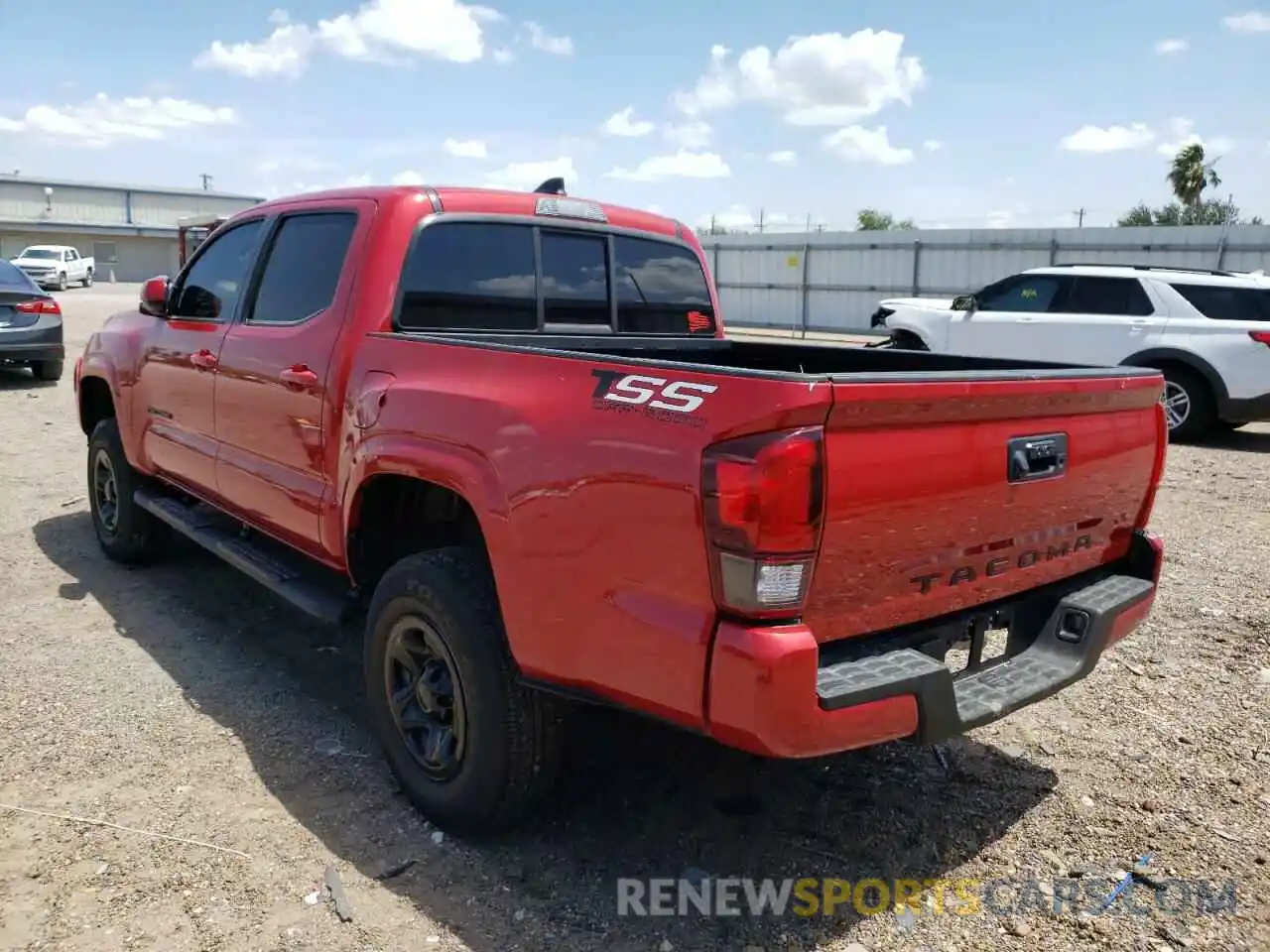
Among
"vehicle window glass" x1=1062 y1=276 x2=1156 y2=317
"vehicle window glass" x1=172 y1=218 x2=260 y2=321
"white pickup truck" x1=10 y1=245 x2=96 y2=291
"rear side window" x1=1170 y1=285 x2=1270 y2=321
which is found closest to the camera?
"vehicle window glass" x1=172 y1=218 x2=260 y2=321

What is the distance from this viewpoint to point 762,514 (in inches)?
84.3

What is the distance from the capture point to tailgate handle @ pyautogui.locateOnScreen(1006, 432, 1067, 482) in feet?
8.66

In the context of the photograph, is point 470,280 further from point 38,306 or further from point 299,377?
point 38,306

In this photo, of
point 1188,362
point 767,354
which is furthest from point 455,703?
point 1188,362

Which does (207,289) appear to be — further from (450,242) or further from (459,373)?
(459,373)

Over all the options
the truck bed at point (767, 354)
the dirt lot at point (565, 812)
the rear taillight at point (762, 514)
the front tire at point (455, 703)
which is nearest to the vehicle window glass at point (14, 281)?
the dirt lot at point (565, 812)

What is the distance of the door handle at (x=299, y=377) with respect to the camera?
11.9 feet

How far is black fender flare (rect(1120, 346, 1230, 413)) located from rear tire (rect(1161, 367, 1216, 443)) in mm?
89


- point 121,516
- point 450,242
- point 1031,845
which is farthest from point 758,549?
point 121,516

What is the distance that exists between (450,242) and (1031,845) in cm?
285

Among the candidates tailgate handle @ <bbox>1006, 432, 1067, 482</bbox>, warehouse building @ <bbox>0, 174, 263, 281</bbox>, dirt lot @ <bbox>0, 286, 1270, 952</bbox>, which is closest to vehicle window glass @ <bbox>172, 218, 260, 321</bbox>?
dirt lot @ <bbox>0, 286, 1270, 952</bbox>

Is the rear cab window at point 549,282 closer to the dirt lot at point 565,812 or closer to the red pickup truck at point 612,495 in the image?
the red pickup truck at point 612,495

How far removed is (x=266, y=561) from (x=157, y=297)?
1.74m

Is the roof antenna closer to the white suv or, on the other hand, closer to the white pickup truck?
the white suv
